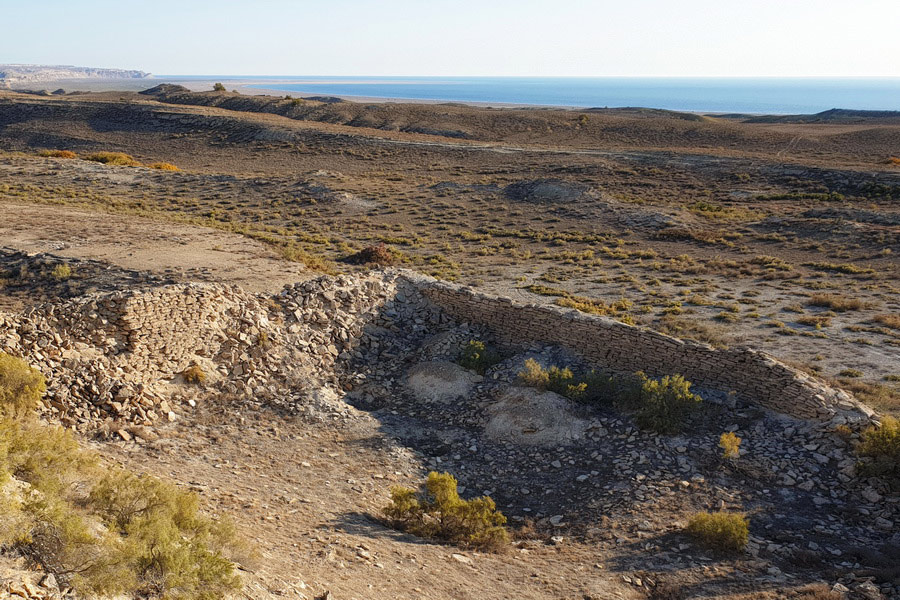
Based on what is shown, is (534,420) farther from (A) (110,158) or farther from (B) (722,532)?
(A) (110,158)

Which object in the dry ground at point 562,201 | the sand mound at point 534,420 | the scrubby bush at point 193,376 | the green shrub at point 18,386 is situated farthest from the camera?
the dry ground at point 562,201

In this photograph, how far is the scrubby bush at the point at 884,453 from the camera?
27.8ft

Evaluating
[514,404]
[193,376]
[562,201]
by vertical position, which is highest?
[562,201]

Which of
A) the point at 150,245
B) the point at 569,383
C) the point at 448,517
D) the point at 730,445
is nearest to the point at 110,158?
the point at 150,245

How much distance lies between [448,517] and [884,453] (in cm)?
565

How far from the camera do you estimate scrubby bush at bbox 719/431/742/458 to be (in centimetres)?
938

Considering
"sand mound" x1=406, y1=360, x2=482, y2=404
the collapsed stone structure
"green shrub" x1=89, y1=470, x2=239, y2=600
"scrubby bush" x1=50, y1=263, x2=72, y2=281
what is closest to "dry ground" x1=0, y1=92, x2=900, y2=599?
"green shrub" x1=89, y1=470, x2=239, y2=600

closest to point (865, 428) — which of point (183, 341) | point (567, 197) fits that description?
point (183, 341)

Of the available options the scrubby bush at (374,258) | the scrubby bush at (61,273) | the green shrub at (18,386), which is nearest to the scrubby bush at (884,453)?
the green shrub at (18,386)

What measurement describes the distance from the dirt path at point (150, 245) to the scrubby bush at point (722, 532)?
11.9 metres

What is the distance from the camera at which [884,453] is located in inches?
338

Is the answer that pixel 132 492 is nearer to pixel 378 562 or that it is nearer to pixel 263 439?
pixel 378 562

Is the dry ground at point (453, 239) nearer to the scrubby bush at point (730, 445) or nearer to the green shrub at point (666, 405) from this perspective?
the scrubby bush at point (730, 445)

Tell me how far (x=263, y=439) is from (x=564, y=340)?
5.69 metres
